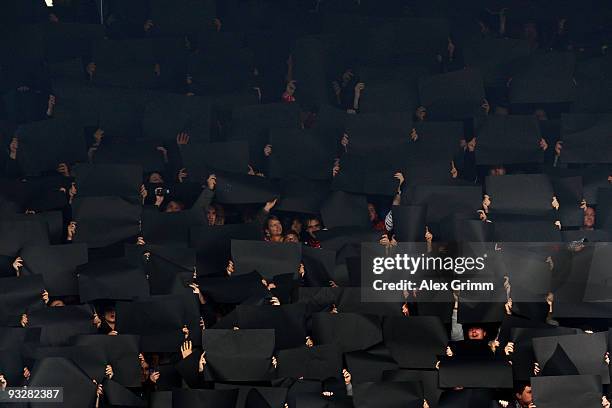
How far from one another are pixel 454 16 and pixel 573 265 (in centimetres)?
309

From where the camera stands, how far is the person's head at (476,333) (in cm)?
712

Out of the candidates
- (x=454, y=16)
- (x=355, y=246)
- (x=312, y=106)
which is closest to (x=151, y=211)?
(x=355, y=246)

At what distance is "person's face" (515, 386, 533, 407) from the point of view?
6.79 metres

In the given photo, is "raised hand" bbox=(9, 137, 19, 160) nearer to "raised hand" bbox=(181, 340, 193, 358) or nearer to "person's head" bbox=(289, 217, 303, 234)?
"person's head" bbox=(289, 217, 303, 234)

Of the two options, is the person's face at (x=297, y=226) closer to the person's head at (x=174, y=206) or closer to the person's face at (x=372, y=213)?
the person's face at (x=372, y=213)

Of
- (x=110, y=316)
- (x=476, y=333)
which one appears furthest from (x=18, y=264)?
(x=476, y=333)

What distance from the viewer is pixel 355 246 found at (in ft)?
24.7

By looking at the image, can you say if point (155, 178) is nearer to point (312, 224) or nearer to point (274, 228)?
point (274, 228)

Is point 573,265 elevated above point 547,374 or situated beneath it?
elevated above

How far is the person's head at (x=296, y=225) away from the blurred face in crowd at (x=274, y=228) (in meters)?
0.18

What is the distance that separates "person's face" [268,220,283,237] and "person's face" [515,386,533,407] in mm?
1901

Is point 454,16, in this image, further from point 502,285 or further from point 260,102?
point 502,285

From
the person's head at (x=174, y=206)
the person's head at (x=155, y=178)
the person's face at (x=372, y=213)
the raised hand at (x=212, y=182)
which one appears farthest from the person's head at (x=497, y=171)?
the person's head at (x=155, y=178)

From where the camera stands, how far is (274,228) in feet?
25.9
